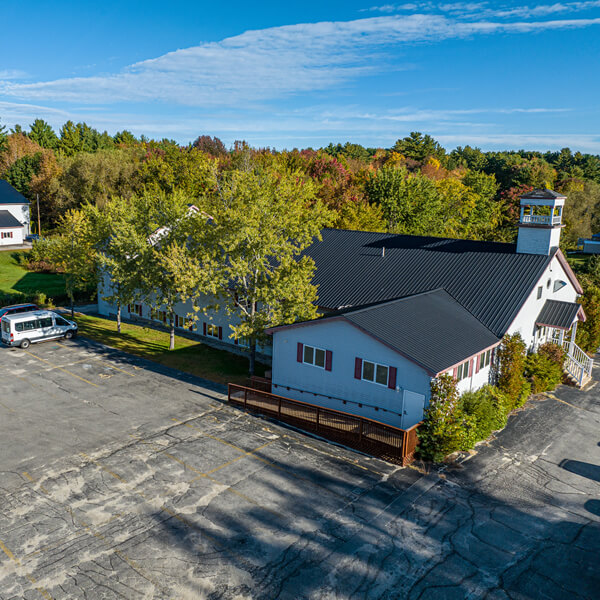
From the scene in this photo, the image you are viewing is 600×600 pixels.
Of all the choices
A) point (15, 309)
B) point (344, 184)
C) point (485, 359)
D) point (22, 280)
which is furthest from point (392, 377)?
point (22, 280)

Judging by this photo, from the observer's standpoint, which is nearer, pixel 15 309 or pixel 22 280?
pixel 15 309

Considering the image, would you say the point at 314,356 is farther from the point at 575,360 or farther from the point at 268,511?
the point at 575,360

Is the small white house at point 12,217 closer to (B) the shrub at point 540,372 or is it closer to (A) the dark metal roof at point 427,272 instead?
(A) the dark metal roof at point 427,272

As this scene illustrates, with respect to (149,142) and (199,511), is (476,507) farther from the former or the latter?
(149,142)

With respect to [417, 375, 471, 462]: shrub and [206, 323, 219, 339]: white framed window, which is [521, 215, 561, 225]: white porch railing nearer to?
[417, 375, 471, 462]: shrub

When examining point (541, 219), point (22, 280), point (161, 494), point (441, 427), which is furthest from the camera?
point (22, 280)

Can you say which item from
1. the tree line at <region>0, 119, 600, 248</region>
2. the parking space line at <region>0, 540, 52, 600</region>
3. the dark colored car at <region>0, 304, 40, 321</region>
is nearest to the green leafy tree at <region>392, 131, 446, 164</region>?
the tree line at <region>0, 119, 600, 248</region>
